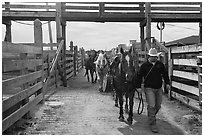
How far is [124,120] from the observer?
5641 mm

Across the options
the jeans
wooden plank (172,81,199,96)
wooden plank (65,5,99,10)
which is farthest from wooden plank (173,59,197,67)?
wooden plank (65,5,99,10)

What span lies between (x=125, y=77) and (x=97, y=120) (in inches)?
50.2

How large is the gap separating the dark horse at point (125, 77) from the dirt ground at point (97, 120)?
50 centimetres

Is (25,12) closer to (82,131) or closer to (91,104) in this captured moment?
(91,104)

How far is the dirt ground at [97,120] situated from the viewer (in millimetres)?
4867

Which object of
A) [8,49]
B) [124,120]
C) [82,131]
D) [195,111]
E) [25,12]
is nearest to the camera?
[8,49]

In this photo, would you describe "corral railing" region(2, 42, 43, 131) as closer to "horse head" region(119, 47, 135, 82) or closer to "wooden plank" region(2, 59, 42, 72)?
"wooden plank" region(2, 59, 42, 72)

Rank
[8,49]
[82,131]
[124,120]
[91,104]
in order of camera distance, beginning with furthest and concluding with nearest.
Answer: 1. [91,104]
2. [124,120]
3. [82,131]
4. [8,49]

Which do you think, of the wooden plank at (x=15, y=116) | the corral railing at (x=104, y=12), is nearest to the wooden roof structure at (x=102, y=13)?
the corral railing at (x=104, y=12)

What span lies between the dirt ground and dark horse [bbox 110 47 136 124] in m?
0.50

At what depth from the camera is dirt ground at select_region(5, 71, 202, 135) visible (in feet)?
16.0

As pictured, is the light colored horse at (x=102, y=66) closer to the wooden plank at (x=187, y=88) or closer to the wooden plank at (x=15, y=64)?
the wooden plank at (x=187, y=88)

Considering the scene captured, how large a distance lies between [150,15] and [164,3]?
0.94 meters

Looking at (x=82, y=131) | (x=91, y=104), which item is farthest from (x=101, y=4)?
(x=82, y=131)
